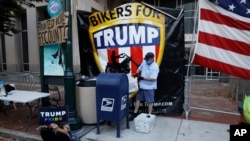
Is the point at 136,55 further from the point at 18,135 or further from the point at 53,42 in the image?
the point at 18,135

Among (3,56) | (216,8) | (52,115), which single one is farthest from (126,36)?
(3,56)

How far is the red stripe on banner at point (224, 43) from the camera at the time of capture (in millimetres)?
4949

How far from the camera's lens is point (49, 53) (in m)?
5.81

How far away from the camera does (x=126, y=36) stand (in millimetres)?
5906

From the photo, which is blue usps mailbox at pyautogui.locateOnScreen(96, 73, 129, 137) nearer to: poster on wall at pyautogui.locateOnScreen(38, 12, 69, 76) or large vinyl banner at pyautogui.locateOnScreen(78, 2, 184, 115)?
poster on wall at pyautogui.locateOnScreen(38, 12, 69, 76)

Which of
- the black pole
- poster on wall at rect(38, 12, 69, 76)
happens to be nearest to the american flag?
the black pole

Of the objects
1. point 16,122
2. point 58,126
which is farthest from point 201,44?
point 16,122

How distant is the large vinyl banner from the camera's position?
570 cm

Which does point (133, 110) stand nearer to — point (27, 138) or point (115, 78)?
point (115, 78)

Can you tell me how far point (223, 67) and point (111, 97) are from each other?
8.94ft

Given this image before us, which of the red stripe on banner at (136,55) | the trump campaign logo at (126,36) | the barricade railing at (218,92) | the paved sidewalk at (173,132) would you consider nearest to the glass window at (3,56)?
the trump campaign logo at (126,36)

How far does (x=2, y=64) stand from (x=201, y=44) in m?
16.1

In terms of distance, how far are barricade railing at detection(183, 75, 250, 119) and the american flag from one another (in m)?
2.21

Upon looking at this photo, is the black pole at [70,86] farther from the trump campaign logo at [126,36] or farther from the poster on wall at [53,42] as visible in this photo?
the trump campaign logo at [126,36]
